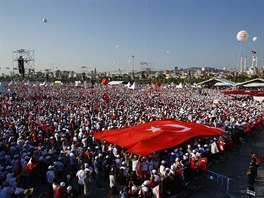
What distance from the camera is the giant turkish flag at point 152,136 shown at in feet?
31.7

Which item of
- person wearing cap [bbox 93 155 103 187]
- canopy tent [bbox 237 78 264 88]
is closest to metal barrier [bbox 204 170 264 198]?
person wearing cap [bbox 93 155 103 187]

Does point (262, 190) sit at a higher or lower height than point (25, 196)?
lower

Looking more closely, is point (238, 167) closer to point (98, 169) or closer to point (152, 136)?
point (152, 136)

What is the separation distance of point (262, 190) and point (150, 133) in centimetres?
469

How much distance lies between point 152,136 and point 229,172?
4026mm

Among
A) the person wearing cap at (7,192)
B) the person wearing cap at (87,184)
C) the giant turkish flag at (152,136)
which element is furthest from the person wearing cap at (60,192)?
the giant turkish flag at (152,136)

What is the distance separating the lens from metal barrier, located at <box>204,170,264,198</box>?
30.0ft

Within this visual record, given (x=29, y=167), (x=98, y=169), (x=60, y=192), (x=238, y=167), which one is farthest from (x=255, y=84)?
(x=60, y=192)

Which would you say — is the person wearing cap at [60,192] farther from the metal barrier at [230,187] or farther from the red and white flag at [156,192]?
the metal barrier at [230,187]

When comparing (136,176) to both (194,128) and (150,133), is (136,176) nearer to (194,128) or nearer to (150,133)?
(150,133)

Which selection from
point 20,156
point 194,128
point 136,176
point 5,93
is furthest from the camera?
point 5,93

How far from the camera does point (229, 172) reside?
11.5 metres

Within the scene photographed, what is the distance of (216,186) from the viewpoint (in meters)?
9.95

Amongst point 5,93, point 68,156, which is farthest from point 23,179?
point 5,93
